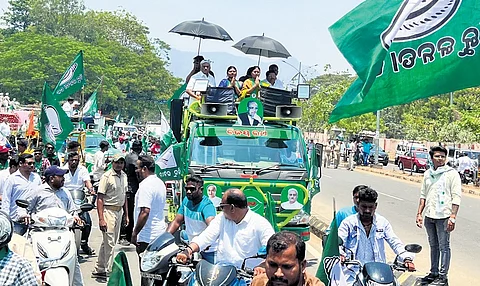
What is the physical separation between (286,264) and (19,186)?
582cm

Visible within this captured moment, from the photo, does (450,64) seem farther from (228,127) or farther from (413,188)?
(413,188)

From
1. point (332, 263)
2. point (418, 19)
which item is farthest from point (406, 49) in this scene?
point (332, 263)

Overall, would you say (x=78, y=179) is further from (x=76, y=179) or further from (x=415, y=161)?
(x=415, y=161)

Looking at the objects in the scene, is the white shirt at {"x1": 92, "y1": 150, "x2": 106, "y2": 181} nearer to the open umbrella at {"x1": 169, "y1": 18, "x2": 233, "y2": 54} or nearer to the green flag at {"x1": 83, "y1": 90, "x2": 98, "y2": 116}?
the open umbrella at {"x1": 169, "y1": 18, "x2": 233, "y2": 54}

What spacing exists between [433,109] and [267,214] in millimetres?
51994

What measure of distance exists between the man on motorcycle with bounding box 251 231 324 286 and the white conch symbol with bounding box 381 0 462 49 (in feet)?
5.92

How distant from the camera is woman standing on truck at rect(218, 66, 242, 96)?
39.2ft

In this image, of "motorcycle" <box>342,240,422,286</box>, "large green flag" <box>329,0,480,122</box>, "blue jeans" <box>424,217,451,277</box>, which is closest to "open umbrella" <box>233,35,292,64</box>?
"blue jeans" <box>424,217,451,277</box>

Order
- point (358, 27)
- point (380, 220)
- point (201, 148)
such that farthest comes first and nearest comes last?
point (201, 148) < point (380, 220) < point (358, 27)

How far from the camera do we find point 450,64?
4.57m

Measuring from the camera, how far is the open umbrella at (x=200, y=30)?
1483cm

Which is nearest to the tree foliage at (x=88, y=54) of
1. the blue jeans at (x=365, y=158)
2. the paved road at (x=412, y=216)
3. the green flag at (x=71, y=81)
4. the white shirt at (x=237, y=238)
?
the blue jeans at (x=365, y=158)

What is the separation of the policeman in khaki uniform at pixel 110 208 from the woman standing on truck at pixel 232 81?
2.95 m

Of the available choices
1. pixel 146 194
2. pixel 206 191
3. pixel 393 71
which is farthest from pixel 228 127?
pixel 393 71
